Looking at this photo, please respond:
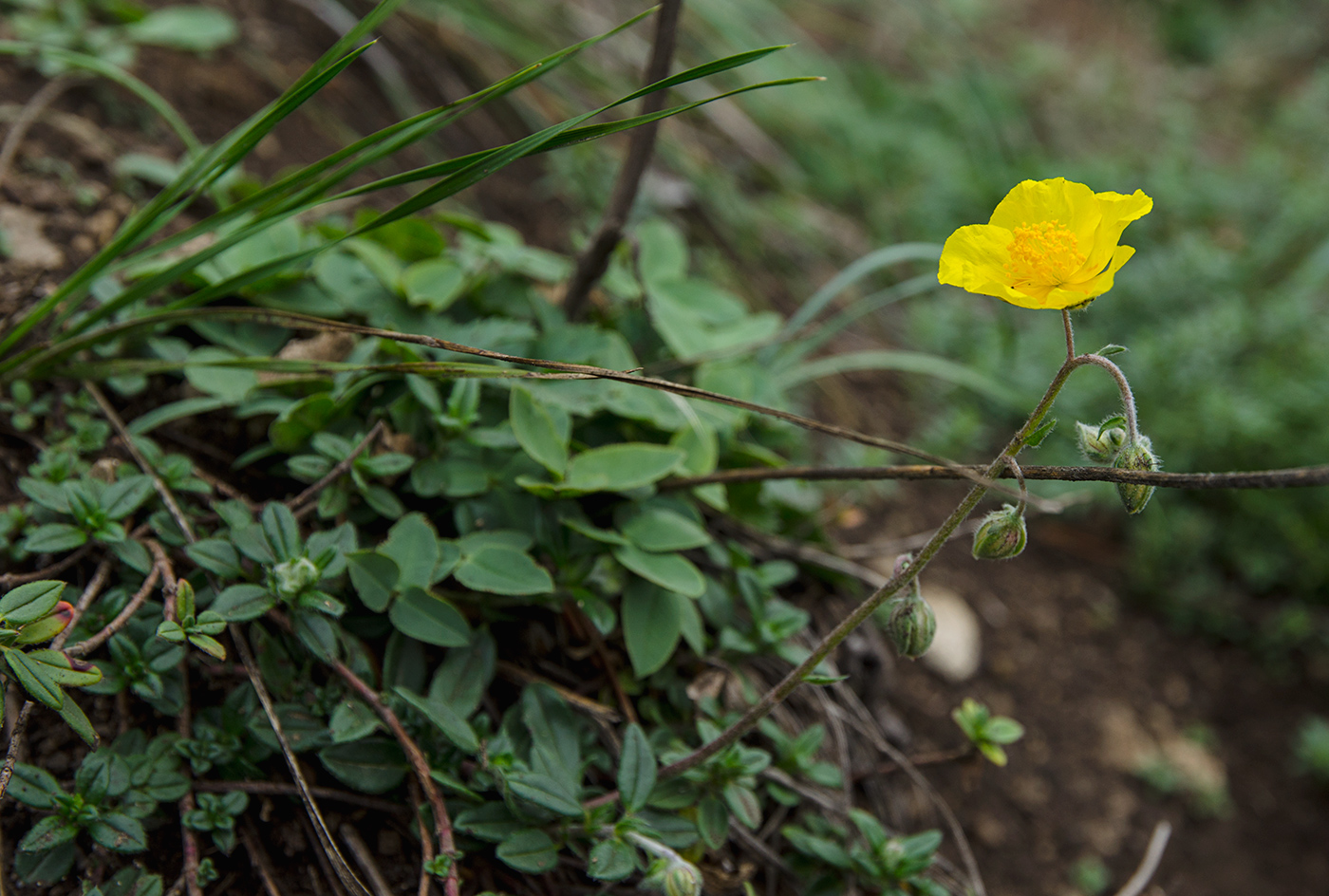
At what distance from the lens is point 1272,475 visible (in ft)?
2.34

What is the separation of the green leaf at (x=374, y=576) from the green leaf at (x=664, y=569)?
30 centimetres

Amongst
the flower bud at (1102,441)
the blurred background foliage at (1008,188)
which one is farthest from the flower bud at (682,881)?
the blurred background foliage at (1008,188)

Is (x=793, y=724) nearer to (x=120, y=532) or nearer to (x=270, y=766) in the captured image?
(x=270, y=766)

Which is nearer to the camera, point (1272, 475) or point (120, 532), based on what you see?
point (1272, 475)

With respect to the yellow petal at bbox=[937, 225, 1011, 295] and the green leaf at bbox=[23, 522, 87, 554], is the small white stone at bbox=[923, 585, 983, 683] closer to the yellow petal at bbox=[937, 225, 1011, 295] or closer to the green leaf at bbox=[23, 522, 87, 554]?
the yellow petal at bbox=[937, 225, 1011, 295]

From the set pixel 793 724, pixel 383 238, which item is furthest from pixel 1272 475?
A: pixel 383 238

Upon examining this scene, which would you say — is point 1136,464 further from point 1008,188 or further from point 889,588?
point 1008,188

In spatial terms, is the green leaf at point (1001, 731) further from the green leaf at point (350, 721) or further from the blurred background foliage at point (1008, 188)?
the blurred background foliage at point (1008, 188)

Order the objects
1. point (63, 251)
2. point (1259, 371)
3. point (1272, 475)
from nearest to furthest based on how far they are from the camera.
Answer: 1. point (1272, 475)
2. point (63, 251)
3. point (1259, 371)

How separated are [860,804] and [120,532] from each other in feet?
3.78

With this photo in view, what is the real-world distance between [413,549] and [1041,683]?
1410 millimetres

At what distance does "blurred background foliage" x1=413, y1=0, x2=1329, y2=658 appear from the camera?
6.88 ft

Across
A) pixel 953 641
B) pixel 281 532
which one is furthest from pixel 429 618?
pixel 953 641

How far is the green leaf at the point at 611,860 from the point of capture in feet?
3.11
